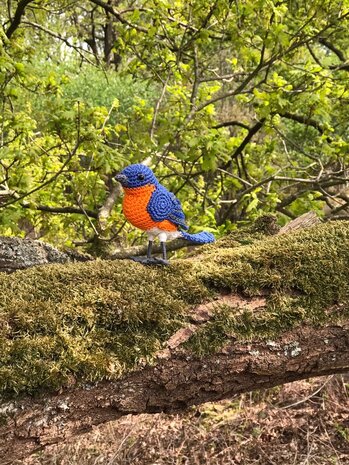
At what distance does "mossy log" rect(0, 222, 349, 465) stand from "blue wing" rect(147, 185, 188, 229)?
0.23m

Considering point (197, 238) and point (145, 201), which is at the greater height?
point (145, 201)

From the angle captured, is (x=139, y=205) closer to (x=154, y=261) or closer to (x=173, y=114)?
(x=154, y=261)

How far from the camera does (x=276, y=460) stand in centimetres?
319

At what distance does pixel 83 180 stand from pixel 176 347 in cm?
245

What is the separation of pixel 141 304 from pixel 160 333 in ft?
0.36

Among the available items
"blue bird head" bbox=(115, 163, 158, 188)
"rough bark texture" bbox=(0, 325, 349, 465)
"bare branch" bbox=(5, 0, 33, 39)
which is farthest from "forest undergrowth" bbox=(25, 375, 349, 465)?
"bare branch" bbox=(5, 0, 33, 39)

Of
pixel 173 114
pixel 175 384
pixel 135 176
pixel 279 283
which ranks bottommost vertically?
pixel 175 384

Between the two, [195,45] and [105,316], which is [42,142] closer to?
[195,45]

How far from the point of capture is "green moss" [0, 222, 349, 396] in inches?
50.4

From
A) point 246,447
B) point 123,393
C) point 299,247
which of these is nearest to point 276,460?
point 246,447

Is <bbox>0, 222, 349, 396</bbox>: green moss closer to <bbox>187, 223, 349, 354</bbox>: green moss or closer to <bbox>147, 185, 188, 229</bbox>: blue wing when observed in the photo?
<bbox>187, 223, 349, 354</bbox>: green moss

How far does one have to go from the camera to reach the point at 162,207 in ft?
6.04

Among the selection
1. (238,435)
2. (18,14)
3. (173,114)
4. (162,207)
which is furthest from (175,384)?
(18,14)

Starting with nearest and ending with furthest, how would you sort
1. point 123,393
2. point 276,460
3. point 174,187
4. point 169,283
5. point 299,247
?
point 123,393, point 169,283, point 299,247, point 276,460, point 174,187
